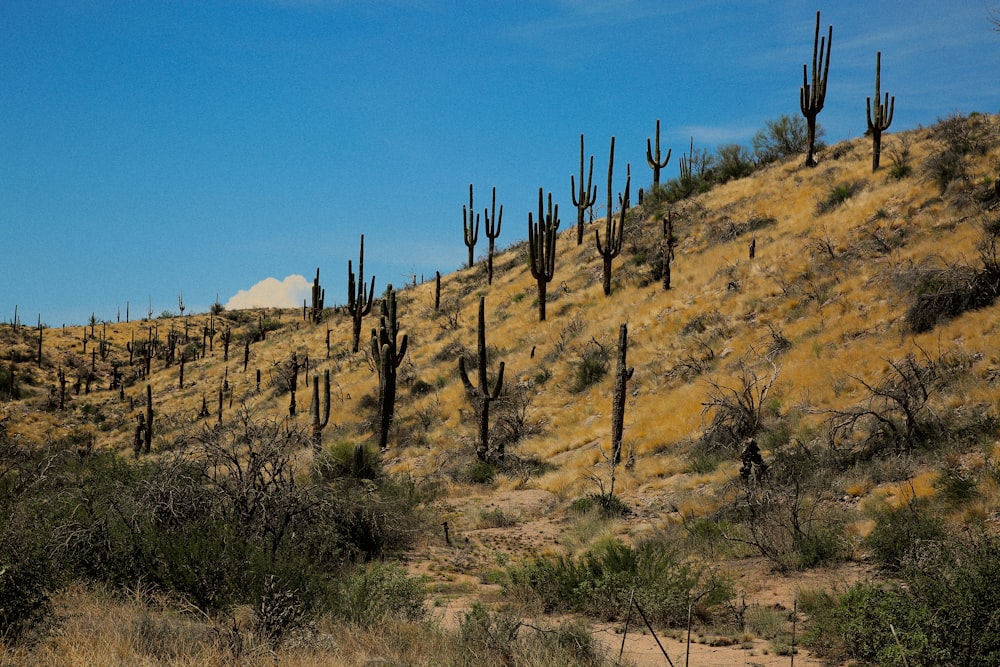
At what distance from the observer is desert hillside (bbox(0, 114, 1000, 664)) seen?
888 centimetres

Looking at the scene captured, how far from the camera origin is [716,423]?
1748cm

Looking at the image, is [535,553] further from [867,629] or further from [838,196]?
[838,196]

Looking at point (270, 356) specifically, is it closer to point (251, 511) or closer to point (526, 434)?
point (526, 434)

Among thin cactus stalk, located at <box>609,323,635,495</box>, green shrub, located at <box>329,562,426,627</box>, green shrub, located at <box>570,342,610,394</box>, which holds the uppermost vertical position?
green shrub, located at <box>570,342,610,394</box>

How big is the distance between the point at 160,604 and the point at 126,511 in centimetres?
183

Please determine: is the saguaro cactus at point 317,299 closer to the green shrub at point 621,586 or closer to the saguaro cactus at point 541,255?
the saguaro cactus at point 541,255

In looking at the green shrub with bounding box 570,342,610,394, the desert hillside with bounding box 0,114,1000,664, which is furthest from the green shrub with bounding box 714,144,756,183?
the green shrub with bounding box 570,342,610,394

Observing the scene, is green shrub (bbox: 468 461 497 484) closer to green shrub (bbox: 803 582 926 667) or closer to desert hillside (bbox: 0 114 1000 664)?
desert hillside (bbox: 0 114 1000 664)

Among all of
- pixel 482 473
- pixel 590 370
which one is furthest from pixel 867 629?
pixel 590 370

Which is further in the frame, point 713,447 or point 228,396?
point 228,396

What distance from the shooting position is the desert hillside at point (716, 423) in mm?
8875

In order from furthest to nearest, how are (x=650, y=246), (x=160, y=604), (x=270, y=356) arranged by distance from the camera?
1. (x=270, y=356)
2. (x=650, y=246)
3. (x=160, y=604)

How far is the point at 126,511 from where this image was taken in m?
9.11

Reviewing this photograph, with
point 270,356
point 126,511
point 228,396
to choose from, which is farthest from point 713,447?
point 270,356
